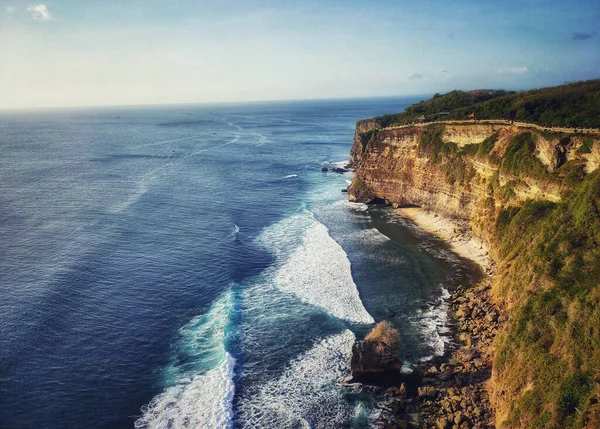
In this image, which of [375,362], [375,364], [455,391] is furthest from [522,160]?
[375,364]

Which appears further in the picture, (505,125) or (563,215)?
(505,125)

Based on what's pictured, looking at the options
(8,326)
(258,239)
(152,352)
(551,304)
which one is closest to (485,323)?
(551,304)

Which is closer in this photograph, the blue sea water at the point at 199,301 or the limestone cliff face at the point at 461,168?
the blue sea water at the point at 199,301

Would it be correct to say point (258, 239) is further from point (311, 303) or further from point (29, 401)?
point (29, 401)

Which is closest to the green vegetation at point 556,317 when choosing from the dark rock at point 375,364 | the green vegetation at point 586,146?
the green vegetation at point 586,146

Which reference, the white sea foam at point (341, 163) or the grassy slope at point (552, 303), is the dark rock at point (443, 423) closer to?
the grassy slope at point (552, 303)

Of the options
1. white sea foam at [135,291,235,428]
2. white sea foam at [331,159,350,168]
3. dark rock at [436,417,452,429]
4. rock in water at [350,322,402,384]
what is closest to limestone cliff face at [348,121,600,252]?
rock in water at [350,322,402,384]
